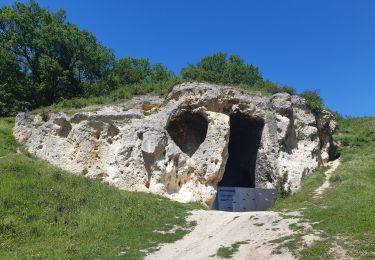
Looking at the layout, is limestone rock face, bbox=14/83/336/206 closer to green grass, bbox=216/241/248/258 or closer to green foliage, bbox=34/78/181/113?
green foliage, bbox=34/78/181/113

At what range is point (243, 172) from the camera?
93.9ft

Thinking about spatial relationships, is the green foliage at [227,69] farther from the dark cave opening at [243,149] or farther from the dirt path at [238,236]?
the dirt path at [238,236]

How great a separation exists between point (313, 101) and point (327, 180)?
634cm

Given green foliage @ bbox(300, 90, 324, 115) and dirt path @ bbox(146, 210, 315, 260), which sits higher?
green foliage @ bbox(300, 90, 324, 115)

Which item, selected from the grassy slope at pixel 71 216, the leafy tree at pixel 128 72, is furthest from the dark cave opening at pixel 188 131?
the leafy tree at pixel 128 72

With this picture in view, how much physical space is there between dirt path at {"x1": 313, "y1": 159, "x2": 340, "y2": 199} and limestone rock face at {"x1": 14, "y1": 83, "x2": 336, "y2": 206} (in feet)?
2.43

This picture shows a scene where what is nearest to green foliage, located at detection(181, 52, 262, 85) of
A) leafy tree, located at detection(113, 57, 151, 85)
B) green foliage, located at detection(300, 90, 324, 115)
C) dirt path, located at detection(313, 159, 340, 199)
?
leafy tree, located at detection(113, 57, 151, 85)

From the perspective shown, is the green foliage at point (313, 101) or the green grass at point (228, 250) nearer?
the green grass at point (228, 250)

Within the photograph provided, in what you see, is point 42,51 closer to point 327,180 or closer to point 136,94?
point 136,94

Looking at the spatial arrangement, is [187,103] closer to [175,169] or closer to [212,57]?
[175,169]

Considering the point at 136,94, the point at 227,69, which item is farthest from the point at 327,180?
the point at 227,69

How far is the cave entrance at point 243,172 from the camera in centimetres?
2308

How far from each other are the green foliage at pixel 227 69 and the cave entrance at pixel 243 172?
1890cm

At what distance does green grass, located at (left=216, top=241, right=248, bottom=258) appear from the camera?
12628 millimetres
